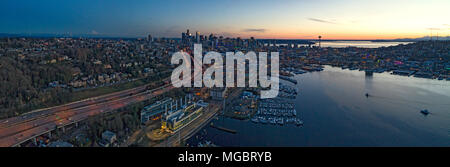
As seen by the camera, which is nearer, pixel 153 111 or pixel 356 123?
pixel 356 123

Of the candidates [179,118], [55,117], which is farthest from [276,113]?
[55,117]

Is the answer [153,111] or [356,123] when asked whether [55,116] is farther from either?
[356,123]

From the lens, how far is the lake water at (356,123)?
16.1 ft

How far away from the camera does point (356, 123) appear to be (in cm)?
589

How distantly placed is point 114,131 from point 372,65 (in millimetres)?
17887

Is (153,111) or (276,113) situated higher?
(153,111)

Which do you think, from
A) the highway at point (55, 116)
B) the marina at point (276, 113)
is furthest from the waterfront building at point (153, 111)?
the marina at point (276, 113)

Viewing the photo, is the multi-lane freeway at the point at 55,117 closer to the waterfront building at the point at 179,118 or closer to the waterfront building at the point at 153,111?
the waterfront building at the point at 153,111

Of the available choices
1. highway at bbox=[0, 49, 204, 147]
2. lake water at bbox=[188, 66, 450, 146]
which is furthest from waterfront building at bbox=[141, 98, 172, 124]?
lake water at bbox=[188, 66, 450, 146]
